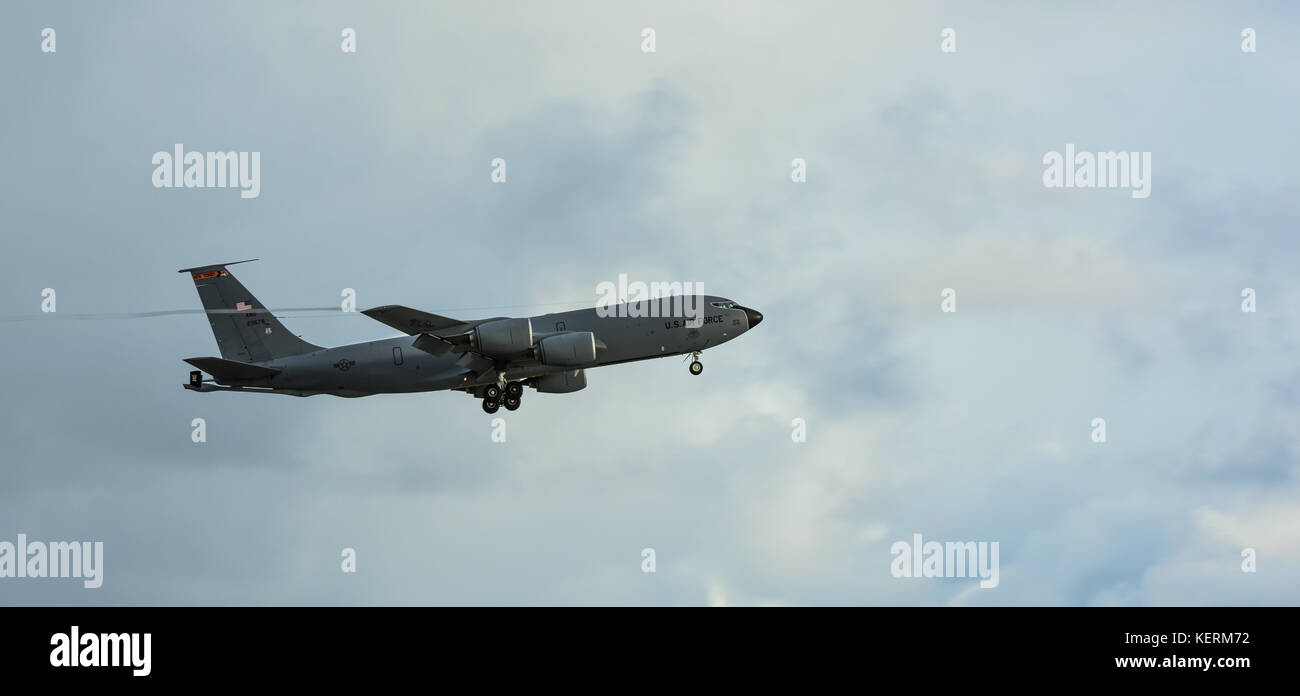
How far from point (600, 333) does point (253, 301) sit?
67.5ft

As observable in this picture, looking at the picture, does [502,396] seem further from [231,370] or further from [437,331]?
[231,370]

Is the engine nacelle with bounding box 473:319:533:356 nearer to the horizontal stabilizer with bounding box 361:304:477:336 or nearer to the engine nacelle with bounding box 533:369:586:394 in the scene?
the horizontal stabilizer with bounding box 361:304:477:336

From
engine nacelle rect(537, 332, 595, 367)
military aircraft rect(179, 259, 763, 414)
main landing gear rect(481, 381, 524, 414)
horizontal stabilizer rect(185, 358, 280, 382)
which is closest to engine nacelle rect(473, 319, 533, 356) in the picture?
military aircraft rect(179, 259, 763, 414)

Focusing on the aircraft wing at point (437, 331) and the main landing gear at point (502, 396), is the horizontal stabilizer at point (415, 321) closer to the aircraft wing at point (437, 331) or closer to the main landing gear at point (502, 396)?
the aircraft wing at point (437, 331)

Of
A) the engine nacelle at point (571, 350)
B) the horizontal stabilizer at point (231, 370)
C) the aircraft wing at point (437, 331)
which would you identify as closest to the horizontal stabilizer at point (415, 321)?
the aircraft wing at point (437, 331)

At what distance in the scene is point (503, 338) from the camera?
252 ft

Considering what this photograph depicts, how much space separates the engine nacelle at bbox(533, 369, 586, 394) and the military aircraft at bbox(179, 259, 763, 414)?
3955 mm

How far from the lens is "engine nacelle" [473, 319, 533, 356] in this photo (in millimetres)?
76875

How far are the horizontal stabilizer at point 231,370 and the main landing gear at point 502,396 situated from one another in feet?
36.6
